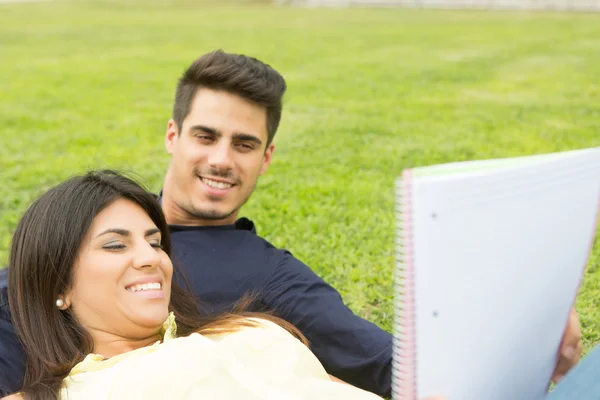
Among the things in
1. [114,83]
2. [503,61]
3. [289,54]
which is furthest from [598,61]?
[114,83]

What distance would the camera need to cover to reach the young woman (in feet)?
7.11

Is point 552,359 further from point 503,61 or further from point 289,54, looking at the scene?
point 289,54

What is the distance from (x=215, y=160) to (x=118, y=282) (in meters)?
0.97

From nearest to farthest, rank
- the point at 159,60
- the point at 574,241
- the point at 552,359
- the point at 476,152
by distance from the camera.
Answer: the point at 574,241 → the point at 552,359 → the point at 476,152 → the point at 159,60

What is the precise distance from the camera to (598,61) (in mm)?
12758

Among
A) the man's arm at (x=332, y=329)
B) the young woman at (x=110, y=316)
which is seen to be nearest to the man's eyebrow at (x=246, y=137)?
the man's arm at (x=332, y=329)

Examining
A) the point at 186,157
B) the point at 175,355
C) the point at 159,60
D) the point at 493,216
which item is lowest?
the point at 159,60

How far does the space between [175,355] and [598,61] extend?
1218 centimetres

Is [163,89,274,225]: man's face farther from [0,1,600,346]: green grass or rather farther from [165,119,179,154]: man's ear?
[0,1,600,346]: green grass

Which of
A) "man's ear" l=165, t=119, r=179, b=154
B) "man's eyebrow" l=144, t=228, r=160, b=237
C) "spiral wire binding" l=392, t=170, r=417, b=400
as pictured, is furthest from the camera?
"man's ear" l=165, t=119, r=179, b=154

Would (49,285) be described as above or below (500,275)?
below

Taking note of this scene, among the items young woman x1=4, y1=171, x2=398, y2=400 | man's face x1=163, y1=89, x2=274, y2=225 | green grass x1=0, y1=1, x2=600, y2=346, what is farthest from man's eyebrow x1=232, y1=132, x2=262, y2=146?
green grass x1=0, y1=1, x2=600, y2=346

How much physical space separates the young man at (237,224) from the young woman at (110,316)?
0.75 feet

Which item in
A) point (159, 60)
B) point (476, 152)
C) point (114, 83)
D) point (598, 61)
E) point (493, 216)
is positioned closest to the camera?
point (493, 216)
